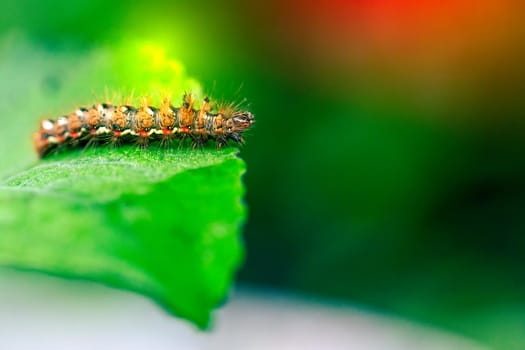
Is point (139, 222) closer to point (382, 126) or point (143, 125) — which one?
point (143, 125)

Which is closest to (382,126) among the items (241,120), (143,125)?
(241,120)

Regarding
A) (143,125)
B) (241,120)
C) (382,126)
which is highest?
(382,126)

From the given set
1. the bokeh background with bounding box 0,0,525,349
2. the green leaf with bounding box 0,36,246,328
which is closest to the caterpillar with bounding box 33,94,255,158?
the green leaf with bounding box 0,36,246,328

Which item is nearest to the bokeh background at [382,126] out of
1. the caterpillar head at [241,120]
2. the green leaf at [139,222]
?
the caterpillar head at [241,120]

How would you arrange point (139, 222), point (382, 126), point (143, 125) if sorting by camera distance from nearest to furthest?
1. point (139, 222)
2. point (143, 125)
3. point (382, 126)

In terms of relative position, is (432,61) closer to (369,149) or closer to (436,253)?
(369,149)

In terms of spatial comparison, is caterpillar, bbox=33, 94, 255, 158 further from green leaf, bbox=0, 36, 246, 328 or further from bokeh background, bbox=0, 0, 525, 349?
bokeh background, bbox=0, 0, 525, 349
